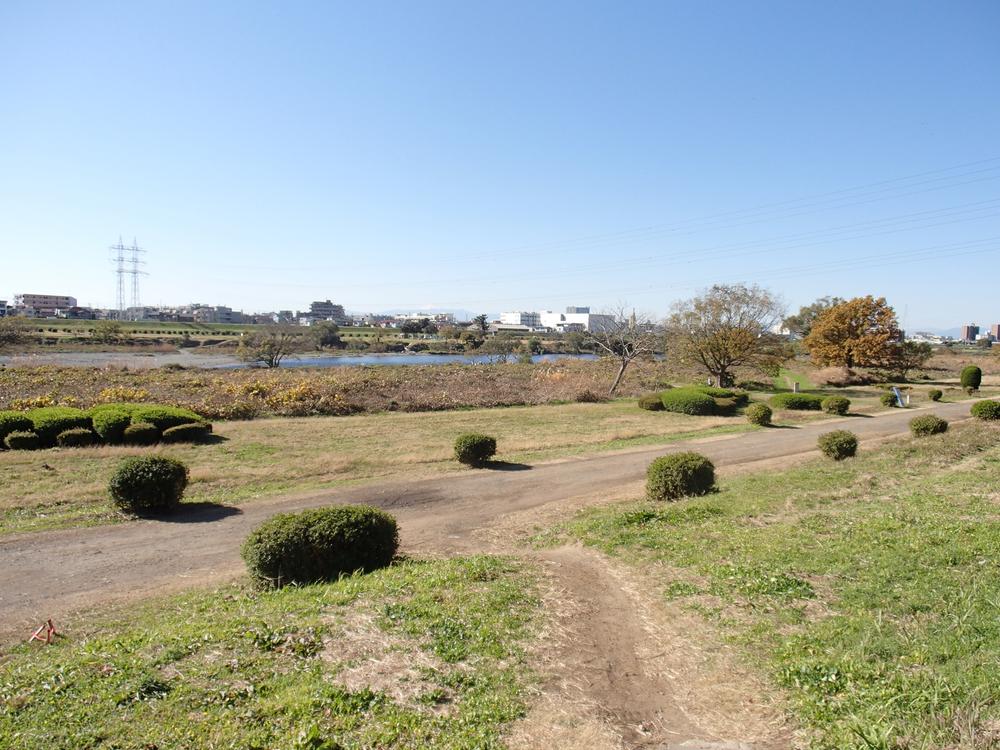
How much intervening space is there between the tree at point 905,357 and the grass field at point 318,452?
24035 mm

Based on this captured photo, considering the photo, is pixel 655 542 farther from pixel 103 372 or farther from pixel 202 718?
pixel 103 372

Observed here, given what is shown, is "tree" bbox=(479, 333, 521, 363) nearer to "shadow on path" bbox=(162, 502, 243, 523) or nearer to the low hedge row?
the low hedge row

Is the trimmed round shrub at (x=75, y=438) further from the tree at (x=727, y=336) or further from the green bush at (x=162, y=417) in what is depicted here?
the tree at (x=727, y=336)

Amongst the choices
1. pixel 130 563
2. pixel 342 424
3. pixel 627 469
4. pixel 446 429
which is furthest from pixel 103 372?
pixel 627 469

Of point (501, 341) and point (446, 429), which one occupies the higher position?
point (501, 341)

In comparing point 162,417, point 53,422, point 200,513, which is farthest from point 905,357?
point 53,422

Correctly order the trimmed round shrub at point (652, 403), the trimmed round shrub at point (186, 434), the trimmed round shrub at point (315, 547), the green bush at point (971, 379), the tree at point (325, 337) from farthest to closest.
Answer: the tree at point (325, 337)
the green bush at point (971, 379)
the trimmed round shrub at point (652, 403)
the trimmed round shrub at point (186, 434)
the trimmed round shrub at point (315, 547)

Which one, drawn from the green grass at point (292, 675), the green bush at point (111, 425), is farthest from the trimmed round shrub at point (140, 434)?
the green grass at point (292, 675)

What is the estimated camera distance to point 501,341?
2534 inches

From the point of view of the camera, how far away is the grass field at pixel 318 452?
44.5 feet

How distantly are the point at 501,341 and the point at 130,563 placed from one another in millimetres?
55393

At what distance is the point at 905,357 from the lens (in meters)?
47.0

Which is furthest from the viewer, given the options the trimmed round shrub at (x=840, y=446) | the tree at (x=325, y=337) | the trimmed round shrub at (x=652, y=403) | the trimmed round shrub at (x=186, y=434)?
the tree at (x=325, y=337)

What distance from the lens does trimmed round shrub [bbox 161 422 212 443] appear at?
771 inches
